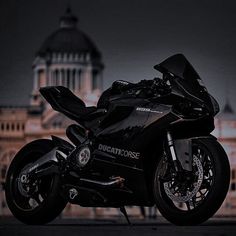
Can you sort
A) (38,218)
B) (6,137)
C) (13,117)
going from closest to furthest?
(38,218) < (13,117) < (6,137)

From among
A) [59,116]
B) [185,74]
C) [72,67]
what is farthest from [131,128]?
[59,116]

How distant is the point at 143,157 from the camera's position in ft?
13.2

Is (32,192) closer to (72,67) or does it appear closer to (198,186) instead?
(198,186)

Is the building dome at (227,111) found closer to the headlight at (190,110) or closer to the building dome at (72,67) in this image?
the building dome at (72,67)

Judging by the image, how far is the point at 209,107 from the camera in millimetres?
3898

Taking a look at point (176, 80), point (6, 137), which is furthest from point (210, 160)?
point (6, 137)

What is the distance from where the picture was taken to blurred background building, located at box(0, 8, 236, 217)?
21237mm

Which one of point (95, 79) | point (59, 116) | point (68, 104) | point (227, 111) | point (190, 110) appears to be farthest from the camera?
point (59, 116)

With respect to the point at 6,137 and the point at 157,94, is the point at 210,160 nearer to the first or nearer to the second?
the point at 157,94

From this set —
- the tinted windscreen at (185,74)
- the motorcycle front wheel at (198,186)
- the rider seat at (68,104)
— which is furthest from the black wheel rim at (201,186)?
the rider seat at (68,104)

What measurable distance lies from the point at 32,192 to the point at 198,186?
1004mm

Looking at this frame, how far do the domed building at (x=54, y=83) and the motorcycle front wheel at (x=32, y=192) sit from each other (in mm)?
9963

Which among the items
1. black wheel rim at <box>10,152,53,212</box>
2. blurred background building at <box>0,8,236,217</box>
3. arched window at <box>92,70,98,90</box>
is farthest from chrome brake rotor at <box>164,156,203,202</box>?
arched window at <box>92,70,98,90</box>

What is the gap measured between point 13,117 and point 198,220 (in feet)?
96.6
